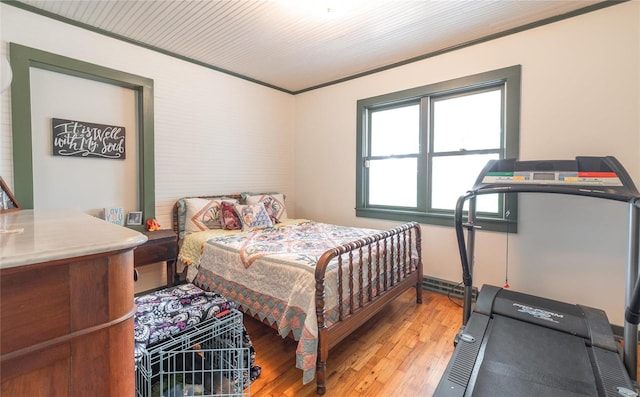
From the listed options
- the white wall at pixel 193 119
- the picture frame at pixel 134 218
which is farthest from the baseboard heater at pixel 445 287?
the picture frame at pixel 134 218

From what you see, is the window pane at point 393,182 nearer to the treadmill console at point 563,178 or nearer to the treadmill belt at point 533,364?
the treadmill console at point 563,178

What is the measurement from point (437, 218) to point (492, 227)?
1.77ft

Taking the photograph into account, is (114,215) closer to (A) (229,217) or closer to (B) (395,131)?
(A) (229,217)

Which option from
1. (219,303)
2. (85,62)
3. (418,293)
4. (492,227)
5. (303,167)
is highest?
(85,62)

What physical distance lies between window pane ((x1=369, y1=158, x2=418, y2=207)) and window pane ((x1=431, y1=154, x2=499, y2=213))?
254 mm

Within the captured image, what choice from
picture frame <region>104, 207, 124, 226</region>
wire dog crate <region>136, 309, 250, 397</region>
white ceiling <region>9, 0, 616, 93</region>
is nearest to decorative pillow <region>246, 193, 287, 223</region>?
picture frame <region>104, 207, 124, 226</region>

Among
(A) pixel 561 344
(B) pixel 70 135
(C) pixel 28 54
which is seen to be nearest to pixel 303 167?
(B) pixel 70 135

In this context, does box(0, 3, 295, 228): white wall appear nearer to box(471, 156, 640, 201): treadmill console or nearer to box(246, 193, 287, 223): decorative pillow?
box(246, 193, 287, 223): decorative pillow

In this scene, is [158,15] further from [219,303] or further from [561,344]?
[561,344]

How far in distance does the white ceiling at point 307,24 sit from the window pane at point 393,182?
4.00ft

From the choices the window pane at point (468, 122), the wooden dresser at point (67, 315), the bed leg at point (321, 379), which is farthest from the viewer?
the window pane at point (468, 122)

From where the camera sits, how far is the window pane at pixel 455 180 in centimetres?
293

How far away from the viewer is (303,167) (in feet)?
14.6

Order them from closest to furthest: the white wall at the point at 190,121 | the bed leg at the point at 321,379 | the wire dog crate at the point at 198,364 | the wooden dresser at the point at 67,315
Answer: the wooden dresser at the point at 67,315
the wire dog crate at the point at 198,364
the bed leg at the point at 321,379
the white wall at the point at 190,121
